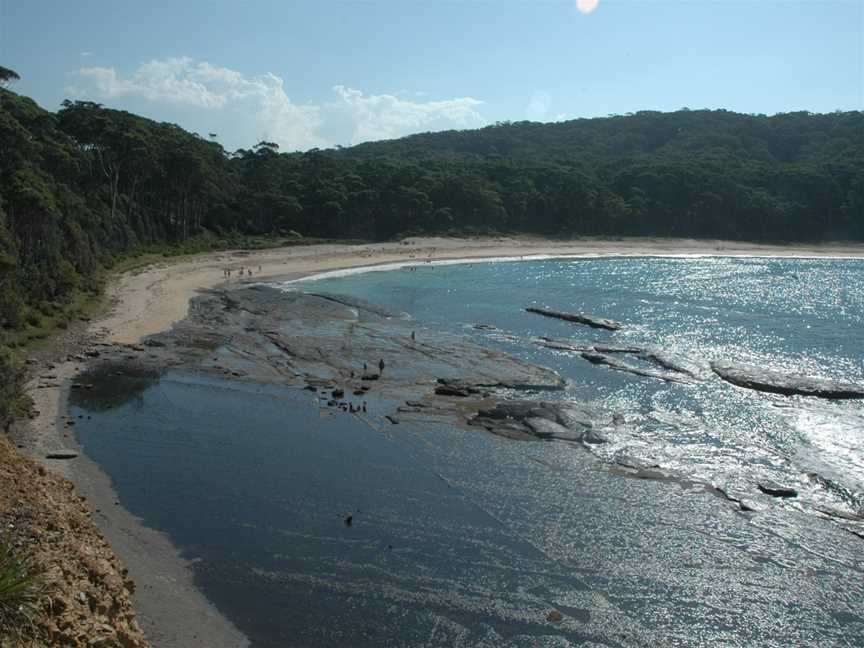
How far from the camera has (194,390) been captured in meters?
31.6

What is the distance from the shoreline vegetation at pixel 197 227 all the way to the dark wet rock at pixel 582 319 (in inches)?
936

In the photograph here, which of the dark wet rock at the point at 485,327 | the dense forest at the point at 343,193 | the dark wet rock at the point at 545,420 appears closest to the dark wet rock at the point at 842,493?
the dark wet rock at the point at 545,420

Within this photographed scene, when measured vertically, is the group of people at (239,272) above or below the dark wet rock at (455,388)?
above

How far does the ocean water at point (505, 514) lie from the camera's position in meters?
16.0

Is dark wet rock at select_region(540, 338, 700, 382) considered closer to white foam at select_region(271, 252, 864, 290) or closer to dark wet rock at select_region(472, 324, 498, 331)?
dark wet rock at select_region(472, 324, 498, 331)

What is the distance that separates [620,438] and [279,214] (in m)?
69.6

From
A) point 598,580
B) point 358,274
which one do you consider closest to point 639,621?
point 598,580

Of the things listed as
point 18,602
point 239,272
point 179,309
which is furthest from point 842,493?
point 239,272

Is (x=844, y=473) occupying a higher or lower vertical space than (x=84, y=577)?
lower

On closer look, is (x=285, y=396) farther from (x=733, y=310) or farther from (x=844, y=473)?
(x=733, y=310)

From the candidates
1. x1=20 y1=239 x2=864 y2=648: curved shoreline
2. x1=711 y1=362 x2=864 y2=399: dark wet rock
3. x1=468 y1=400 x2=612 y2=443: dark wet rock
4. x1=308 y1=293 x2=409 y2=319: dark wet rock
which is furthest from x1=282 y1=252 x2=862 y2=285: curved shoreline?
x1=711 y1=362 x2=864 y2=399: dark wet rock

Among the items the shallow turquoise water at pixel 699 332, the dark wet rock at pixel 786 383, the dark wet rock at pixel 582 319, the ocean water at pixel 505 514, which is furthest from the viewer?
the dark wet rock at pixel 582 319

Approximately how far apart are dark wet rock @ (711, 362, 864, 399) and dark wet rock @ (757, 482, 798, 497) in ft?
37.8

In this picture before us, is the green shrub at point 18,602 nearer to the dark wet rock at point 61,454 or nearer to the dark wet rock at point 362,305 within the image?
the dark wet rock at point 61,454
